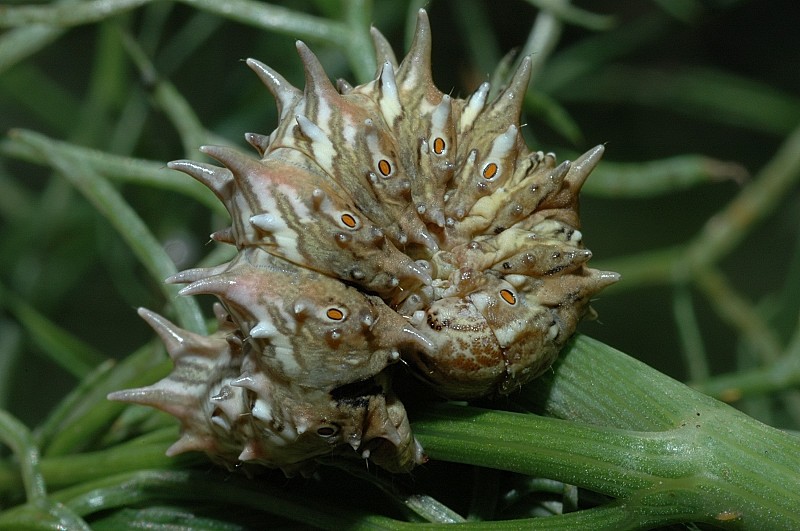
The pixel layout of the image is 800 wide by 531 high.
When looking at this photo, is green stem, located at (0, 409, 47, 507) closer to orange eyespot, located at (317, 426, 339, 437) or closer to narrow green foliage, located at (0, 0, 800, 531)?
narrow green foliage, located at (0, 0, 800, 531)

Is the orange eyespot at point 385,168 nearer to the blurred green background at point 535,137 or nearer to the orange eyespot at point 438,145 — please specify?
the orange eyespot at point 438,145

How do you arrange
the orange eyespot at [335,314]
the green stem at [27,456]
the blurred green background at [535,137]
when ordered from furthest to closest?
the blurred green background at [535,137] → the green stem at [27,456] → the orange eyespot at [335,314]

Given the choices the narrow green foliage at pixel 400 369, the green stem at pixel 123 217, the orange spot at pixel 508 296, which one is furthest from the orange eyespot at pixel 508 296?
the green stem at pixel 123 217

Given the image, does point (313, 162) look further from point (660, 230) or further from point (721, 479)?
point (660, 230)

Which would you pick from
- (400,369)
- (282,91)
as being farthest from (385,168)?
(400,369)

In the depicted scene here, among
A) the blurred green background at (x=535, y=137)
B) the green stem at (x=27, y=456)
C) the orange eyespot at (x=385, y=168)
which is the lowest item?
the green stem at (x=27, y=456)

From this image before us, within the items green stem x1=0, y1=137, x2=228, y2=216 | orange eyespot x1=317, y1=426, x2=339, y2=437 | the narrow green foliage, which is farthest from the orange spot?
green stem x1=0, y1=137, x2=228, y2=216
